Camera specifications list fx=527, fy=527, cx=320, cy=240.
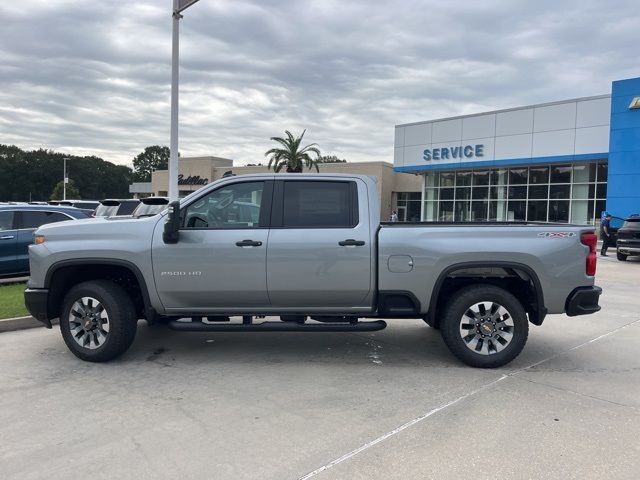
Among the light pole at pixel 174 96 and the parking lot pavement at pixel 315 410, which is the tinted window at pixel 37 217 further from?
the parking lot pavement at pixel 315 410

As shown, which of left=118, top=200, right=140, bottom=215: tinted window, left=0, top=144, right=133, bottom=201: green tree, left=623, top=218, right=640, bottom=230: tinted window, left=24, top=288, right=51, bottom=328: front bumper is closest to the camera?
left=24, top=288, right=51, bottom=328: front bumper

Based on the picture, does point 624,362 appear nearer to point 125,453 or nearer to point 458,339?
point 458,339

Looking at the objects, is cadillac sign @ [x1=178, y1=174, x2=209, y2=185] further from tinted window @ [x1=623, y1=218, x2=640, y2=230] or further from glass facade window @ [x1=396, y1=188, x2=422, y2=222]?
tinted window @ [x1=623, y1=218, x2=640, y2=230]

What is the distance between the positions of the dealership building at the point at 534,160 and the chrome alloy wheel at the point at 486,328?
982 inches

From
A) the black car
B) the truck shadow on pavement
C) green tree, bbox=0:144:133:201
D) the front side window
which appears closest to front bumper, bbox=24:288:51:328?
the truck shadow on pavement

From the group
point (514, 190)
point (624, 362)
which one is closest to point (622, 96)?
point (514, 190)

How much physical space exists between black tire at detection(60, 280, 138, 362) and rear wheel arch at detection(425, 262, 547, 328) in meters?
3.13

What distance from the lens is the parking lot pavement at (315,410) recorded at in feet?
11.2

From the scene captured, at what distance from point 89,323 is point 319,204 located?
270 cm

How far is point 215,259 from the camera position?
5305 millimetres

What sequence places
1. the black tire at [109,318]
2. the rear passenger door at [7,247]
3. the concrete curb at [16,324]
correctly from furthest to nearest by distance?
the rear passenger door at [7,247] < the concrete curb at [16,324] < the black tire at [109,318]

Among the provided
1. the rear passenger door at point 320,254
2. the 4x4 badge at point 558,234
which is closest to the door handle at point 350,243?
the rear passenger door at point 320,254

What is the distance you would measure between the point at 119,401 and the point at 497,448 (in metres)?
3.06

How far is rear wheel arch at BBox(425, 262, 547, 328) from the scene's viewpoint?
5273 millimetres
